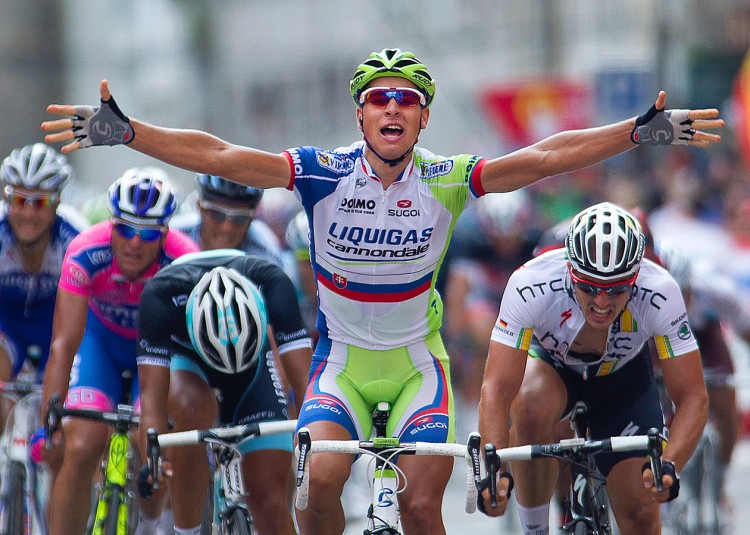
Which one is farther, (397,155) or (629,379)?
(629,379)

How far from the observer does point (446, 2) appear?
132 feet

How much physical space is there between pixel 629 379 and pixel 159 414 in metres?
A: 2.27

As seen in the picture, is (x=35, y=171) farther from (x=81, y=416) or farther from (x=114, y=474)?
(x=114, y=474)

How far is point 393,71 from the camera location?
6.17 metres

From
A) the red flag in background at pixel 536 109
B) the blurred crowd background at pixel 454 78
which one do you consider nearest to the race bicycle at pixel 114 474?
the blurred crowd background at pixel 454 78

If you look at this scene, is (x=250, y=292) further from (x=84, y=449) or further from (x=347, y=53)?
(x=347, y=53)

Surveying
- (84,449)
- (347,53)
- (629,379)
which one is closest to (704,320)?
(629,379)

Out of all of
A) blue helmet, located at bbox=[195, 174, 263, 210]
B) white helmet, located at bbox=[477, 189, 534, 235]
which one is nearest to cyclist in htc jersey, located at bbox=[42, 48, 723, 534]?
blue helmet, located at bbox=[195, 174, 263, 210]

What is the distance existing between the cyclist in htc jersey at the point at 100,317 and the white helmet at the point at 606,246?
2.52m

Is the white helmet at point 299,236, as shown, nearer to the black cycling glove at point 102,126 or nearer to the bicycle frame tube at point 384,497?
the black cycling glove at point 102,126

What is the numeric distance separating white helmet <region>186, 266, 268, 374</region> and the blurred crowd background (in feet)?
26.6

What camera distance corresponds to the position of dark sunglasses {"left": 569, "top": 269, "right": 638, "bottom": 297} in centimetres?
596

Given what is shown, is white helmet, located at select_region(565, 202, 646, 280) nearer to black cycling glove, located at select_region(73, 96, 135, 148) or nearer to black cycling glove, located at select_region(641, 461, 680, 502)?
black cycling glove, located at select_region(641, 461, 680, 502)

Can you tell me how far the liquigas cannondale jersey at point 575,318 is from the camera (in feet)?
20.2
